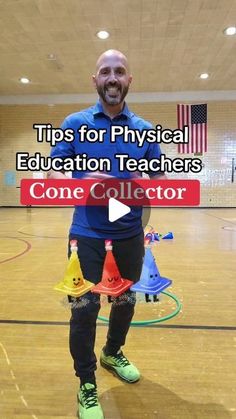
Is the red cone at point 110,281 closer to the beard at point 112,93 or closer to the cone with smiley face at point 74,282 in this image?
the cone with smiley face at point 74,282

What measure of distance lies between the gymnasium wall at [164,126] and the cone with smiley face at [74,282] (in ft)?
38.3

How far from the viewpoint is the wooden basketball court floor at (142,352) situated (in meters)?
1.50

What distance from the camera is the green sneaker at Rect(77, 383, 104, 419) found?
138cm

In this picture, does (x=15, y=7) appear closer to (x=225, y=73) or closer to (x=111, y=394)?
(x=225, y=73)

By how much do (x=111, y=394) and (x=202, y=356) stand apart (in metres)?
0.59

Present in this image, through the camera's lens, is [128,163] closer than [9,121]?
Yes

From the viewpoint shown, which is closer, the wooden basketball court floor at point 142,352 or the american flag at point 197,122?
the wooden basketball court floor at point 142,352

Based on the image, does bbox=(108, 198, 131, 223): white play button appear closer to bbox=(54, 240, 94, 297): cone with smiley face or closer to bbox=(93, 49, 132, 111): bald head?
bbox=(54, 240, 94, 297): cone with smiley face

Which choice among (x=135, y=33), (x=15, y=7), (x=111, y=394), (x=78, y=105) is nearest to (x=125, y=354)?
(x=111, y=394)

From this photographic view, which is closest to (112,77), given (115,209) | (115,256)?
(115,209)

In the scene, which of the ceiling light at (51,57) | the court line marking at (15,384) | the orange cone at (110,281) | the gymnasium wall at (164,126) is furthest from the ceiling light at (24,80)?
the orange cone at (110,281)

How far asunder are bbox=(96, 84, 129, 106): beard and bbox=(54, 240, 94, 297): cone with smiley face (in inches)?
21.8

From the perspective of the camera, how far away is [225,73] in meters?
10.8

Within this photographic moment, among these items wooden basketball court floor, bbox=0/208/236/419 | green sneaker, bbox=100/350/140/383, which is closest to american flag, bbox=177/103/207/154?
wooden basketball court floor, bbox=0/208/236/419
